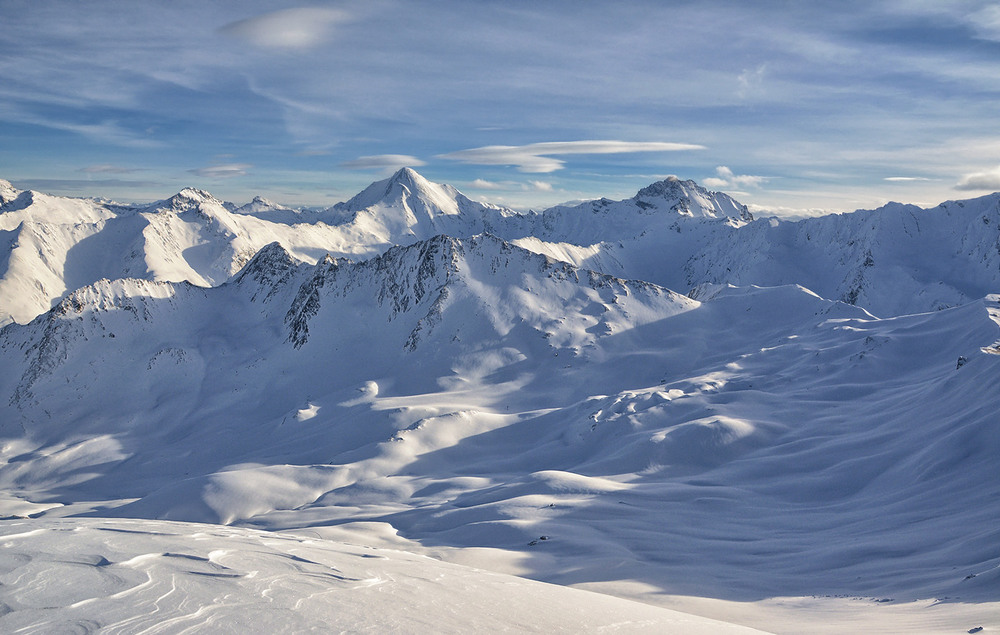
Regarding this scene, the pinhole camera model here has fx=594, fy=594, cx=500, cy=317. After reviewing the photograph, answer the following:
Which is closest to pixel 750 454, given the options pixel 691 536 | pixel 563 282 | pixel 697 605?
pixel 691 536

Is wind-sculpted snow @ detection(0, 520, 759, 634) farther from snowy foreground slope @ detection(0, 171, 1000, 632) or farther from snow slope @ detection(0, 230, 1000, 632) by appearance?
snow slope @ detection(0, 230, 1000, 632)

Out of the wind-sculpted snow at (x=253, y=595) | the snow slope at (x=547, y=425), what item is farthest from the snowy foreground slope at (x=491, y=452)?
the snow slope at (x=547, y=425)

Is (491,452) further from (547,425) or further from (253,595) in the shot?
(253,595)

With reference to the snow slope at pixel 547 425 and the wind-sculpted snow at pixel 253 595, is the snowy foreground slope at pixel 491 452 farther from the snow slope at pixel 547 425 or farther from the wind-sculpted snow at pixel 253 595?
the snow slope at pixel 547 425

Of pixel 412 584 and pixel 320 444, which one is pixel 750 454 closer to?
pixel 412 584

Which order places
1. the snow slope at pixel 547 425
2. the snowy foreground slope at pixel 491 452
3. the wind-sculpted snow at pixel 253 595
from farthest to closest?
1. the snow slope at pixel 547 425
2. the snowy foreground slope at pixel 491 452
3. the wind-sculpted snow at pixel 253 595
